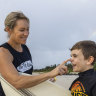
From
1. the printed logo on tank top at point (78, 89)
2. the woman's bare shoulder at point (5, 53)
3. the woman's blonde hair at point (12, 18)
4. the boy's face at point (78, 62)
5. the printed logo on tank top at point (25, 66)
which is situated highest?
the woman's blonde hair at point (12, 18)

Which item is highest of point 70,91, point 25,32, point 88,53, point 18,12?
point 18,12

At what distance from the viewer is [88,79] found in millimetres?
2838

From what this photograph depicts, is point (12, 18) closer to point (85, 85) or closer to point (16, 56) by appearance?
point (16, 56)

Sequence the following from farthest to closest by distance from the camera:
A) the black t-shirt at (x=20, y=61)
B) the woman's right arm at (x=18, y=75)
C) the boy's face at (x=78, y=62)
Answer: the black t-shirt at (x=20, y=61) < the boy's face at (x=78, y=62) < the woman's right arm at (x=18, y=75)

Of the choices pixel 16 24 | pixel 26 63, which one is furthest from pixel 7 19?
pixel 26 63

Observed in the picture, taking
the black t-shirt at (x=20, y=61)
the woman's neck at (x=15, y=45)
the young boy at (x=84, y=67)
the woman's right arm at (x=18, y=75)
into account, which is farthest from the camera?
the woman's neck at (x=15, y=45)

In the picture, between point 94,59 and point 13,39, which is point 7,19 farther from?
point 94,59

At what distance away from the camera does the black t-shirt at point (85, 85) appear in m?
2.73

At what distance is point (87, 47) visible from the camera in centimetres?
312

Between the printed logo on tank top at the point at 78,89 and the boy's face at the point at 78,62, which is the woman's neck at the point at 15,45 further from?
the printed logo on tank top at the point at 78,89

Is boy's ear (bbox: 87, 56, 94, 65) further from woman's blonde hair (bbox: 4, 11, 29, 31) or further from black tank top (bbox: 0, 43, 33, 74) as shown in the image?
woman's blonde hair (bbox: 4, 11, 29, 31)

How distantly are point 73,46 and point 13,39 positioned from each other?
768 millimetres

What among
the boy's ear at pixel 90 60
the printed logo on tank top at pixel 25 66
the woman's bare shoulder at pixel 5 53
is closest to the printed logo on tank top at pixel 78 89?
the boy's ear at pixel 90 60

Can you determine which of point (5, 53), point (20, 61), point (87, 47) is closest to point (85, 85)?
point (87, 47)
